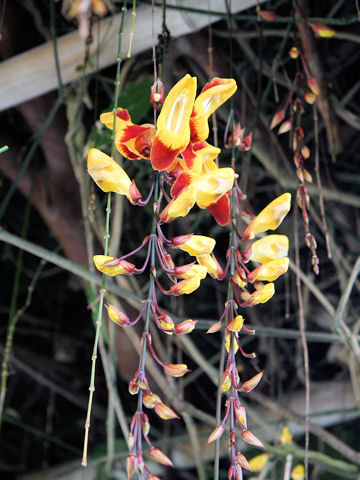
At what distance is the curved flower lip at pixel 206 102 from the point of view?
1.51 feet

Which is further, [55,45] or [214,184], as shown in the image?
[55,45]

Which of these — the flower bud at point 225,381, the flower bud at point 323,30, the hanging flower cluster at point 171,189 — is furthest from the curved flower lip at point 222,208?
the flower bud at point 323,30

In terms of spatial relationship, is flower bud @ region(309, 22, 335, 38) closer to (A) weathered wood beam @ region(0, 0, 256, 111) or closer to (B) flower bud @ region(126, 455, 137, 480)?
(A) weathered wood beam @ region(0, 0, 256, 111)

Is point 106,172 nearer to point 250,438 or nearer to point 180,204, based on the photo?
point 180,204

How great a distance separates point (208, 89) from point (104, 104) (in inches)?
26.4

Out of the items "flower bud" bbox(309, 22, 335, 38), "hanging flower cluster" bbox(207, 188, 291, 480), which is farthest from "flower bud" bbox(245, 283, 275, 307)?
"flower bud" bbox(309, 22, 335, 38)

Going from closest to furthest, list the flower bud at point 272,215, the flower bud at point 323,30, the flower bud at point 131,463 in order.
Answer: the flower bud at point 131,463
the flower bud at point 272,215
the flower bud at point 323,30

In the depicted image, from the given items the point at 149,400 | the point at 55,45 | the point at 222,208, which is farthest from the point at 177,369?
the point at 55,45

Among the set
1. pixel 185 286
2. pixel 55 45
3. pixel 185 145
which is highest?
pixel 55 45

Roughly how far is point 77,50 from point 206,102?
432 millimetres

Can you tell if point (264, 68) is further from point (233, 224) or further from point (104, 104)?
point (233, 224)

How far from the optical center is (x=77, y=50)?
2.73 ft

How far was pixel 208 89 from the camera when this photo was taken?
461mm

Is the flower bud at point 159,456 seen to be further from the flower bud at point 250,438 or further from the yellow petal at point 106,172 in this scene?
the yellow petal at point 106,172
